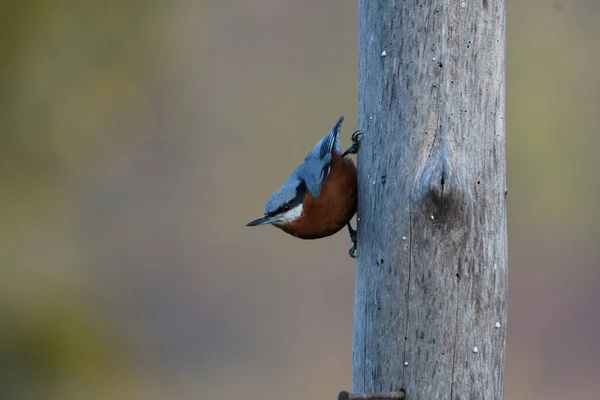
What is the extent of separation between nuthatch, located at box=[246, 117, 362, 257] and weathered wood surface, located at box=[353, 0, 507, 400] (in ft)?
2.19

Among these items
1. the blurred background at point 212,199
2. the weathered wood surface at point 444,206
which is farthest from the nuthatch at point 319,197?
the blurred background at point 212,199

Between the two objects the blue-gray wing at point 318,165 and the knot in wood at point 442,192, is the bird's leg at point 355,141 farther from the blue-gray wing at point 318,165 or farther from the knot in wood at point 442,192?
the knot in wood at point 442,192

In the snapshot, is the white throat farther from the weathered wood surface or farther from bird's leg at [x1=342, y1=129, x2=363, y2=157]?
the weathered wood surface

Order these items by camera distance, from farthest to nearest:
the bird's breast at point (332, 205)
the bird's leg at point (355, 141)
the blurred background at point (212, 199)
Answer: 1. the blurred background at point (212, 199)
2. the bird's breast at point (332, 205)
3. the bird's leg at point (355, 141)

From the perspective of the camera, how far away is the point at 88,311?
8695 millimetres

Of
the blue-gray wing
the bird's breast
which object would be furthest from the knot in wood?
the blue-gray wing

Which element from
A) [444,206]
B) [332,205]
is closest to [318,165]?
[332,205]

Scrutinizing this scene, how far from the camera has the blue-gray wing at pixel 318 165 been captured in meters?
3.69

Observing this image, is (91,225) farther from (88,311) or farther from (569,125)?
(569,125)

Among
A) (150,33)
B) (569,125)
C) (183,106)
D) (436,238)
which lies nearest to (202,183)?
(183,106)

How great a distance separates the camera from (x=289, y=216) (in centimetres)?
378

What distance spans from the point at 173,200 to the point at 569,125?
4555mm

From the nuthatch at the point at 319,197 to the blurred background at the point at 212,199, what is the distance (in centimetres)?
422

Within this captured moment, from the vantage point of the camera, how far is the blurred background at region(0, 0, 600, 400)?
818cm
